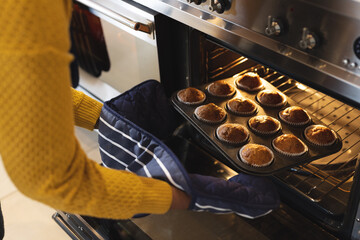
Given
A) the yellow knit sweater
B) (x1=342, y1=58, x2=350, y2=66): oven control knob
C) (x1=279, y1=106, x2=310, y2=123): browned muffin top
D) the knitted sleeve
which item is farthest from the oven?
the yellow knit sweater

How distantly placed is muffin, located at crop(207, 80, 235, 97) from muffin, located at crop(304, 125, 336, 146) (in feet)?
1.06

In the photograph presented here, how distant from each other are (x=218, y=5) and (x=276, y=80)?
57 cm

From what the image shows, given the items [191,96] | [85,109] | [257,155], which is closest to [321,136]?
[257,155]

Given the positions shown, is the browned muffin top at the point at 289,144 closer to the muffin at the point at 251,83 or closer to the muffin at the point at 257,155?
the muffin at the point at 257,155

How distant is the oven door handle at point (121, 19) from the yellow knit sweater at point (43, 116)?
0.65m

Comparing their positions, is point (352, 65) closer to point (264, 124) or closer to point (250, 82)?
point (264, 124)

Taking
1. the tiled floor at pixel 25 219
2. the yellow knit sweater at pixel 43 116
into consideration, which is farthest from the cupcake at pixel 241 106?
the tiled floor at pixel 25 219

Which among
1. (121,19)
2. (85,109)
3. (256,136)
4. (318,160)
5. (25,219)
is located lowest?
(25,219)

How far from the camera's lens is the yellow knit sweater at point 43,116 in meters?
0.67

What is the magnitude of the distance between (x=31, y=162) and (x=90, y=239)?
2.74 feet

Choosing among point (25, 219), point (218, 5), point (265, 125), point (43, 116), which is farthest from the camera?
point (25, 219)

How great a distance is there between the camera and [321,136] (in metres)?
1.26

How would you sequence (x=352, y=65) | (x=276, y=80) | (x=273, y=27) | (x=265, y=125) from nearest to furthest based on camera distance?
1. (x=352, y=65)
2. (x=273, y=27)
3. (x=265, y=125)
4. (x=276, y=80)

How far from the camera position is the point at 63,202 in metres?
0.81
